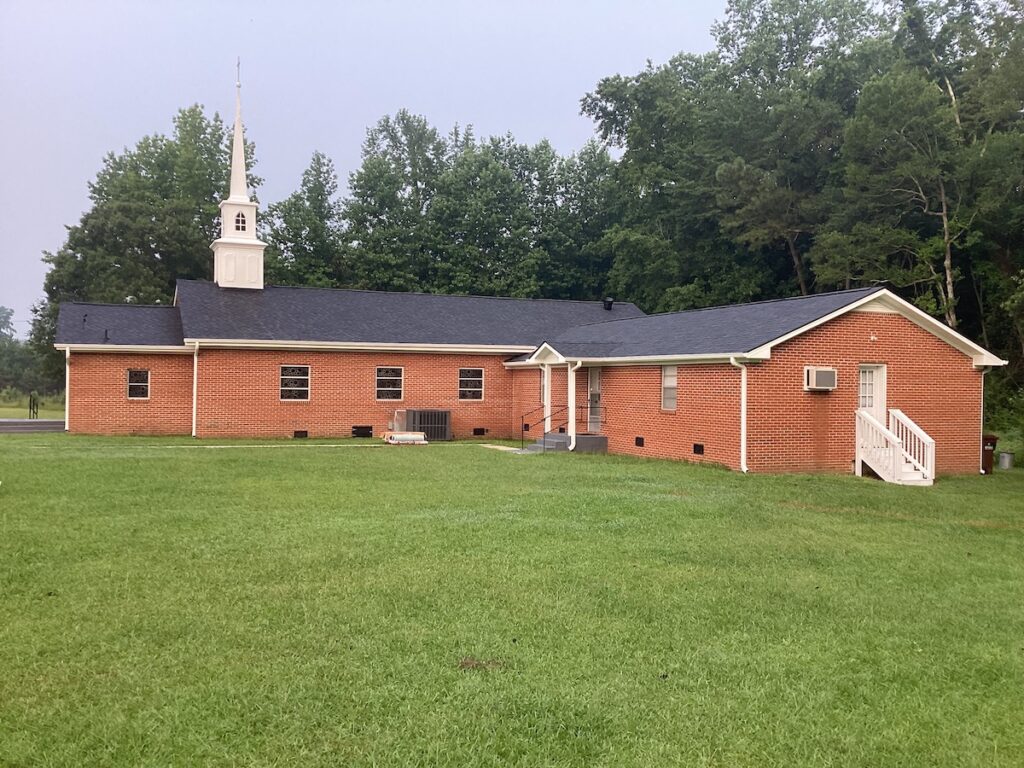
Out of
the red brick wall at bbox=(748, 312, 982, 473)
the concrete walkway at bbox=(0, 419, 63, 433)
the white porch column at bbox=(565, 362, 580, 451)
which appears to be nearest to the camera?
the red brick wall at bbox=(748, 312, 982, 473)

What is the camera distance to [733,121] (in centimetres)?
3738

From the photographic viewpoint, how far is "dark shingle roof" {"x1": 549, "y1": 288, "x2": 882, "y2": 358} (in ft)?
56.1

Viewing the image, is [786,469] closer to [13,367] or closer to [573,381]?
[573,381]

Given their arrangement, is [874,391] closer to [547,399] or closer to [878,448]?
[878,448]

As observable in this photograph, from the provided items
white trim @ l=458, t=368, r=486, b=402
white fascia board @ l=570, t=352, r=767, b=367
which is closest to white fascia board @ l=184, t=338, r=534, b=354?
white trim @ l=458, t=368, r=486, b=402

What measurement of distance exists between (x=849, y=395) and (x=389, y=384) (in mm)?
13336

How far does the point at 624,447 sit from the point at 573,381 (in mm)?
2083

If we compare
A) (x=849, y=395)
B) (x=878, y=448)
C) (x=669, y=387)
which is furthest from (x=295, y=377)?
(x=878, y=448)

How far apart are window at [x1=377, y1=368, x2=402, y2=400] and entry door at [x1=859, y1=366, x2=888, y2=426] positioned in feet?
43.3

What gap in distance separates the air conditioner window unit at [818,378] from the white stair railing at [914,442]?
1593mm

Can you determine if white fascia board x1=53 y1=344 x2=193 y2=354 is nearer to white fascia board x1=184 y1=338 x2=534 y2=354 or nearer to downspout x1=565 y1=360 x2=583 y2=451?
white fascia board x1=184 y1=338 x2=534 y2=354

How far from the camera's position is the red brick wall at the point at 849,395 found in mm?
16562

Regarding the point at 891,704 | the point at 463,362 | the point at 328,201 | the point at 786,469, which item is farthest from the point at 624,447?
the point at 328,201

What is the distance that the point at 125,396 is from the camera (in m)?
23.8
